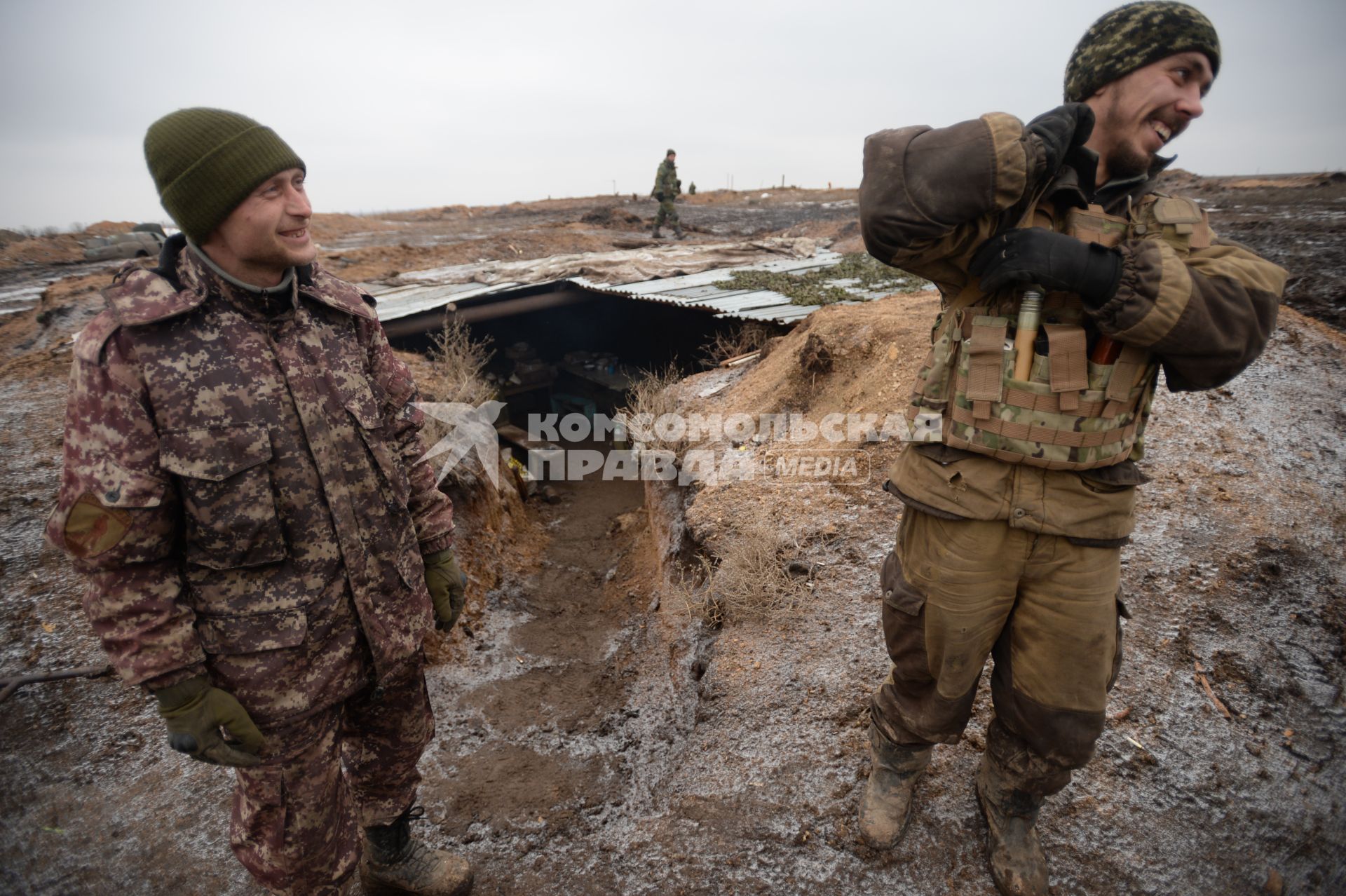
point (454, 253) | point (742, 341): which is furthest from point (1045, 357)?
point (454, 253)

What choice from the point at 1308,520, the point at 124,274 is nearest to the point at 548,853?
the point at 124,274

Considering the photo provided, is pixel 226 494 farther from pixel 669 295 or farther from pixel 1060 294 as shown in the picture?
pixel 669 295

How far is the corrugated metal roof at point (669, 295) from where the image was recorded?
25.9 ft

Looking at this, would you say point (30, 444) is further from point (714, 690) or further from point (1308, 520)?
point (1308, 520)

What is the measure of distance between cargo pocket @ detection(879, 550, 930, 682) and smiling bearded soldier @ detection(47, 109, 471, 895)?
4.61ft

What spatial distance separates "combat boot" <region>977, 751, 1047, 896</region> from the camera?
77.3 inches

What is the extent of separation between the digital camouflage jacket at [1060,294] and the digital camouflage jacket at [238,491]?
4.57ft

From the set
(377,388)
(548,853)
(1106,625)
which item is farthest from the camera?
(548,853)

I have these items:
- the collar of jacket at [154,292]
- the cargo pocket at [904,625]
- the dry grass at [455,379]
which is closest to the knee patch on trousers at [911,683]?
the cargo pocket at [904,625]

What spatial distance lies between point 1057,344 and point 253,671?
210 centimetres

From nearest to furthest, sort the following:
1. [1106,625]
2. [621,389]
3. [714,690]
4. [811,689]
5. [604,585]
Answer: [1106,625] → [811,689] → [714,690] → [604,585] → [621,389]

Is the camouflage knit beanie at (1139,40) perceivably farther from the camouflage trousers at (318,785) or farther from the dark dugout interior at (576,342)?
the dark dugout interior at (576,342)

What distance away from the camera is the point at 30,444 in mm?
4871

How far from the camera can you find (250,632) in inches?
61.6
